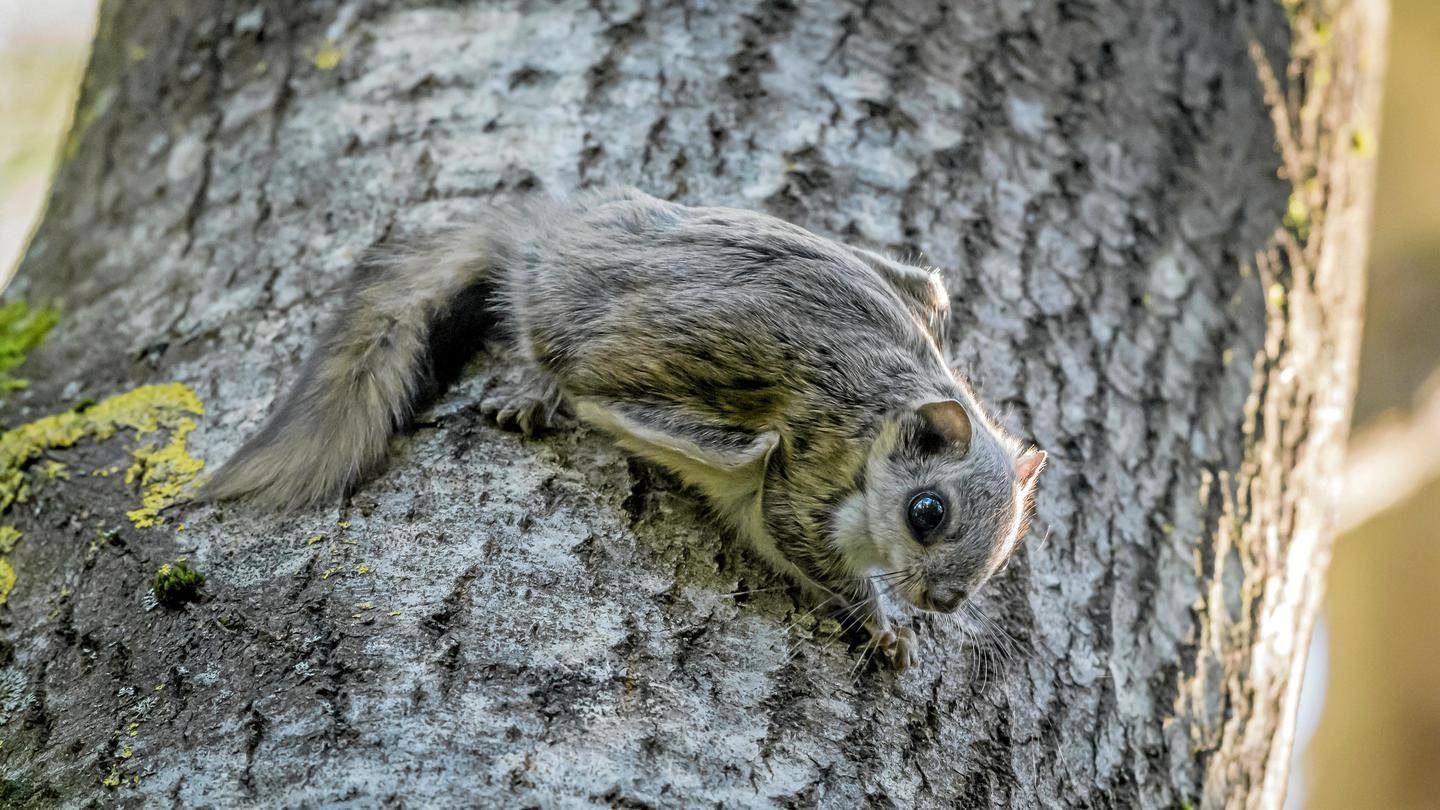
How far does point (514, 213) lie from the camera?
289cm

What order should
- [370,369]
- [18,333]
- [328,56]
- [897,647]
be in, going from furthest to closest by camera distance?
[328,56], [18,333], [370,369], [897,647]

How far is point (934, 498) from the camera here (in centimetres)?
267

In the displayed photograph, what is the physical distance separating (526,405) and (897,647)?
1.00 metres

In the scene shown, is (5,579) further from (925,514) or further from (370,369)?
(925,514)

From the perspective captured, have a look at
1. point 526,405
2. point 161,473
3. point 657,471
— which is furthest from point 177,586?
point 657,471

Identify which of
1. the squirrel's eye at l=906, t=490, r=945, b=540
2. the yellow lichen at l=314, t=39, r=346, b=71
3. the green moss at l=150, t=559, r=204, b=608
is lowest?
the squirrel's eye at l=906, t=490, r=945, b=540

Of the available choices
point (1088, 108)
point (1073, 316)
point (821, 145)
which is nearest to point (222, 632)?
point (821, 145)

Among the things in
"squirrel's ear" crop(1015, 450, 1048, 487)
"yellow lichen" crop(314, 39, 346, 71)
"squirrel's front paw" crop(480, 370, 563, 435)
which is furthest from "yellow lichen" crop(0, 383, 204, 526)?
"squirrel's ear" crop(1015, 450, 1048, 487)

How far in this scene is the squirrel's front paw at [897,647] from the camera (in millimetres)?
2426

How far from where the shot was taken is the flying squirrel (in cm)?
254

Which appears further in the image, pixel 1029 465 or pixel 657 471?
pixel 1029 465

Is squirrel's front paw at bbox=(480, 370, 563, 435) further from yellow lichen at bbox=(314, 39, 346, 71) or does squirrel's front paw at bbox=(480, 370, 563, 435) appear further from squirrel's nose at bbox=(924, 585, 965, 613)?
yellow lichen at bbox=(314, 39, 346, 71)

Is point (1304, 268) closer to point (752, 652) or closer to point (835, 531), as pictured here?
point (835, 531)

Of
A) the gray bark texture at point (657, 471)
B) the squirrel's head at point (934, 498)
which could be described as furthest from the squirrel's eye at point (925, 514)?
the gray bark texture at point (657, 471)
